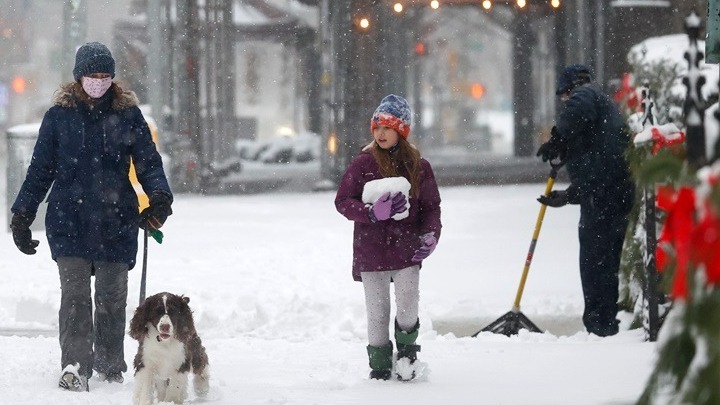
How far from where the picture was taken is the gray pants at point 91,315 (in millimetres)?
6727

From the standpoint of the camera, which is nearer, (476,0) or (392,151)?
(392,151)

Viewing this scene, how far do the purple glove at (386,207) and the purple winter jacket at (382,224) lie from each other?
0.21 feet

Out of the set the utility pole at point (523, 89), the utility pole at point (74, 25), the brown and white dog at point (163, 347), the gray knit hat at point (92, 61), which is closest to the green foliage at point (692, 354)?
the brown and white dog at point (163, 347)

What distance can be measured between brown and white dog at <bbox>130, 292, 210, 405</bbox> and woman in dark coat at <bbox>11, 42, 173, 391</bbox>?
0.73 m

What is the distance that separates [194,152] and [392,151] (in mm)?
18244

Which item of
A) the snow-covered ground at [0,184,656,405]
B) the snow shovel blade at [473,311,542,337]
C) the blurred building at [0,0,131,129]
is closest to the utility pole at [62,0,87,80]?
the snow-covered ground at [0,184,656,405]

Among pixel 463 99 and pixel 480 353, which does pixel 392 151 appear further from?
pixel 463 99

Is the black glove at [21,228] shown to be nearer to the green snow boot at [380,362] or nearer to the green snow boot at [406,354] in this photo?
the green snow boot at [380,362]

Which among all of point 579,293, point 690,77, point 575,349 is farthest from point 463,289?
point 690,77

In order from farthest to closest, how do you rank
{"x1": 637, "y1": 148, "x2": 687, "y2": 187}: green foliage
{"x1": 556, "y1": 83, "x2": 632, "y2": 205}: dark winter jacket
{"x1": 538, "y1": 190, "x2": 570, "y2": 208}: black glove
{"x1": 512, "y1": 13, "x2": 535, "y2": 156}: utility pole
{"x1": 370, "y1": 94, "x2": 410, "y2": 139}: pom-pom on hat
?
{"x1": 512, "y1": 13, "x2": 535, "y2": 156}: utility pole → {"x1": 538, "y1": 190, "x2": 570, "y2": 208}: black glove → {"x1": 556, "y1": 83, "x2": 632, "y2": 205}: dark winter jacket → {"x1": 370, "y1": 94, "x2": 410, "y2": 139}: pom-pom on hat → {"x1": 637, "y1": 148, "x2": 687, "y2": 187}: green foliage

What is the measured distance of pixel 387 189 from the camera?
6727mm

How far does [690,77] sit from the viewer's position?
3.33m

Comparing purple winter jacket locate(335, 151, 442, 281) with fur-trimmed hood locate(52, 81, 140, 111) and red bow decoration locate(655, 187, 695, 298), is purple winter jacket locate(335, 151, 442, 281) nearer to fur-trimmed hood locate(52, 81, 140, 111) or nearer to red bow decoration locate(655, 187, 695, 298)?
fur-trimmed hood locate(52, 81, 140, 111)

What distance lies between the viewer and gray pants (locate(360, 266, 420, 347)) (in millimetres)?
6895
